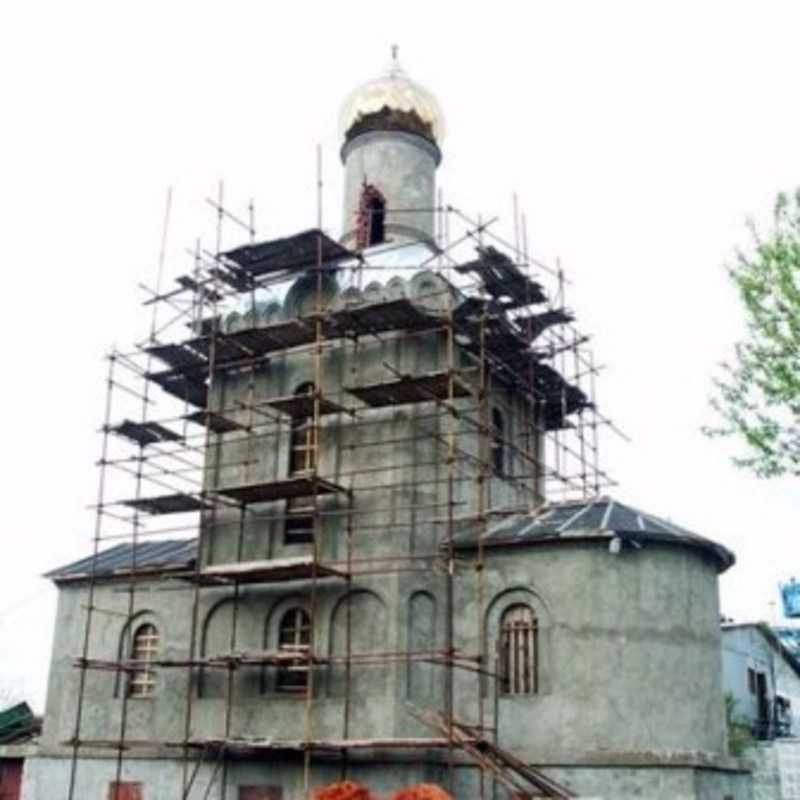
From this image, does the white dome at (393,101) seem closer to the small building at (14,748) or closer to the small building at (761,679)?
the small building at (761,679)

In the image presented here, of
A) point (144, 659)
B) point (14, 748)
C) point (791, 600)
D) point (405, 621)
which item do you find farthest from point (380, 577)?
→ point (791, 600)

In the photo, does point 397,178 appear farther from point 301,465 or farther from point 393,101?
point 301,465

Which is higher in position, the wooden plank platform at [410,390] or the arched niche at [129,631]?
the wooden plank platform at [410,390]

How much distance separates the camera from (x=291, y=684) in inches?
865

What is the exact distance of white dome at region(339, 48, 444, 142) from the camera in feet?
90.0

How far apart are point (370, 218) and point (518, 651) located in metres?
10.9

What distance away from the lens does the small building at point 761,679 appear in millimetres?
29109

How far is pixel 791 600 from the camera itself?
45625 millimetres

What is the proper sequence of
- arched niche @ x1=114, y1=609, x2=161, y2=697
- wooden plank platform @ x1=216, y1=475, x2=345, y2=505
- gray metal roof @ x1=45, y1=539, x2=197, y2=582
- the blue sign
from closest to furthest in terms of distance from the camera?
wooden plank platform @ x1=216, y1=475, x2=345, y2=505 < arched niche @ x1=114, y1=609, x2=161, y2=697 < gray metal roof @ x1=45, y1=539, x2=197, y2=582 < the blue sign

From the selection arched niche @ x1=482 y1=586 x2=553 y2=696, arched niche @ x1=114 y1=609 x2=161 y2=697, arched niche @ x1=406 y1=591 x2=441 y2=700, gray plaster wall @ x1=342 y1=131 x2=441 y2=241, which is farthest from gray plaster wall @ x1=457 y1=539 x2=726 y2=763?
gray plaster wall @ x1=342 y1=131 x2=441 y2=241

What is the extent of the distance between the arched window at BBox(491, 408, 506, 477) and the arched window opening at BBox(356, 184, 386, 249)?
5106 mm

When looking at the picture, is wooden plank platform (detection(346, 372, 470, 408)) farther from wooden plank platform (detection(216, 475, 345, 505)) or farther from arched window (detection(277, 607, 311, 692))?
arched window (detection(277, 607, 311, 692))

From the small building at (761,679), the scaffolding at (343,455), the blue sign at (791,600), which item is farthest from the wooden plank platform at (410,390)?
the blue sign at (791,600)

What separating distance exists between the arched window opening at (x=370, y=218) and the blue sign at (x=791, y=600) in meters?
26.4
